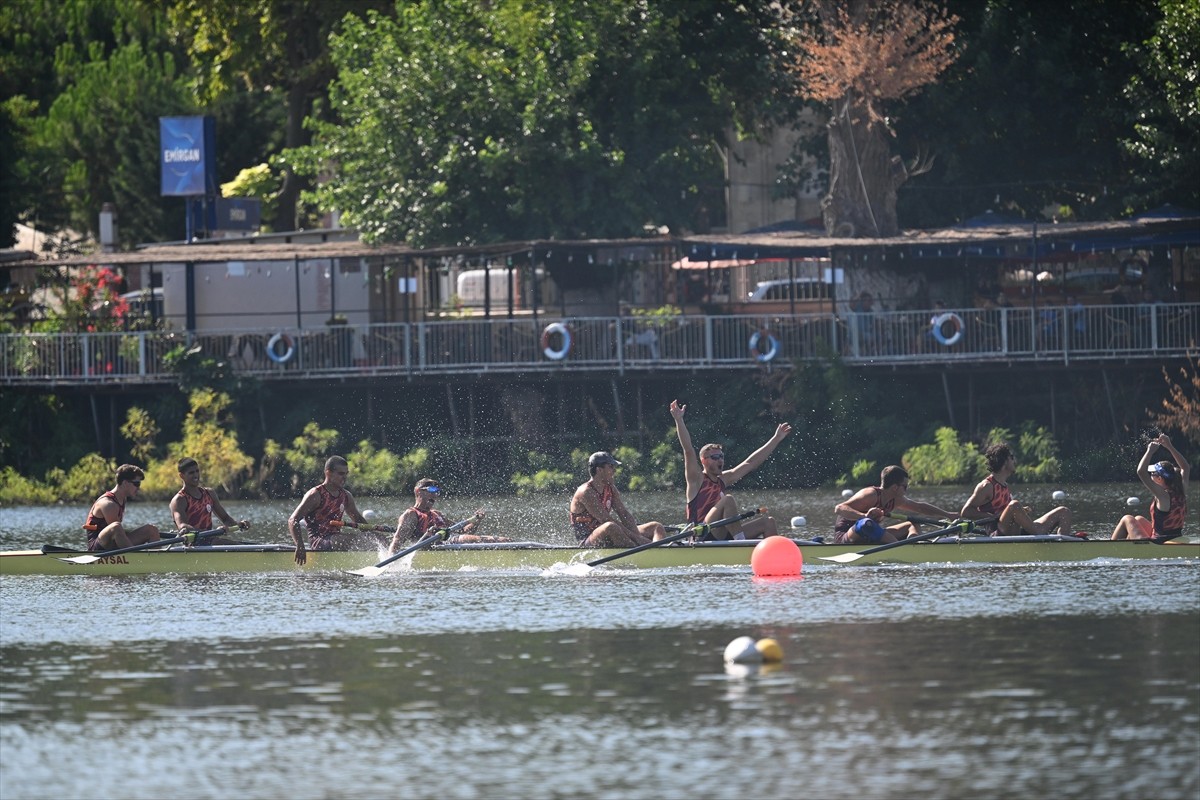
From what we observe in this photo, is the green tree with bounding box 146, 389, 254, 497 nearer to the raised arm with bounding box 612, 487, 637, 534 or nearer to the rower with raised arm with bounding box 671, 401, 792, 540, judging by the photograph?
the raised arm with bounding box 612, 487, 637, 534

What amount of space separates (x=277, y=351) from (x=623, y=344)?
703cm

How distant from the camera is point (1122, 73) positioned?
4616 cm

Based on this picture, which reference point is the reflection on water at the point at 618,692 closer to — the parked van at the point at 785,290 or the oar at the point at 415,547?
the oar at the point at 415,547

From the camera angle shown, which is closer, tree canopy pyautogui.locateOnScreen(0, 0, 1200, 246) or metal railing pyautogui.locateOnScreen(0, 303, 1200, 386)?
metal railing pyautogui.locateOnScreen(0, 303, 1200, 386)

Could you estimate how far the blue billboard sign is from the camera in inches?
1882

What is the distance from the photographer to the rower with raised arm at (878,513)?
24.7 metres

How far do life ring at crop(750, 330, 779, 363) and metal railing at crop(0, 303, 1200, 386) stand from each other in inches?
0.8

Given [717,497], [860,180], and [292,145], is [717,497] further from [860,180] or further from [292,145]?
[292,145]

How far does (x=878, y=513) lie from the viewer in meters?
24.9

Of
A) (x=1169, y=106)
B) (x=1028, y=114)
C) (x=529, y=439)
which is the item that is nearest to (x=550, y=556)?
(x=529, y=439)

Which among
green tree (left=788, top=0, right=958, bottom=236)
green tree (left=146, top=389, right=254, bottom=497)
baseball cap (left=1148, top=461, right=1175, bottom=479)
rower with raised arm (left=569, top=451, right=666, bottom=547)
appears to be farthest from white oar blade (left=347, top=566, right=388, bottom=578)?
green tree (left=788, top=0, right=958, bottom=236)

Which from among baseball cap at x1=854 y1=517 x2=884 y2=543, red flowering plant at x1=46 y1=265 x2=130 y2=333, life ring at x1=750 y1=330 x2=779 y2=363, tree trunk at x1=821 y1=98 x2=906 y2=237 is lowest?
baseball cap at x1=854 y1=517 x2=884 y2=543

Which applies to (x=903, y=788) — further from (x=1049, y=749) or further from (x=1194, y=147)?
(x=1194, y=147)

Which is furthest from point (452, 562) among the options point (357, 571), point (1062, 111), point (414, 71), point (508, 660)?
point (1062, 111)
